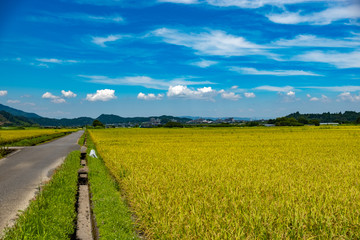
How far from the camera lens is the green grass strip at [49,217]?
4.93m

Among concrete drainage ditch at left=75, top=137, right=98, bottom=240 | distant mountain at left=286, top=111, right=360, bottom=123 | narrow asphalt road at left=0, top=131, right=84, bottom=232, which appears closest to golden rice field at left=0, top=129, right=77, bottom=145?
narrow asphalt road at left=0, top=131, right=84, bottom=232

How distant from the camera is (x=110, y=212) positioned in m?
6.55

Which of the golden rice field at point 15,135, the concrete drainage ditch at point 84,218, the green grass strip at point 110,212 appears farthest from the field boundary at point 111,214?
the golden rice field at point 15,135

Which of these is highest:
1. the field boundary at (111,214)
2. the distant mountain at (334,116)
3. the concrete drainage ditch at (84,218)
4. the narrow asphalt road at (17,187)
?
the distant mountain at (334,116)

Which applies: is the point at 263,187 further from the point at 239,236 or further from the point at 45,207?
the point at 45,207

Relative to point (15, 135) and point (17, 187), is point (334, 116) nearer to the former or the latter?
point (15, 135)

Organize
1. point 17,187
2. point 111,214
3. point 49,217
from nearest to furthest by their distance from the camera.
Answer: point 49,217
point 111,214
point 17,187

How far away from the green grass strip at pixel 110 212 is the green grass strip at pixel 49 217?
655 mm

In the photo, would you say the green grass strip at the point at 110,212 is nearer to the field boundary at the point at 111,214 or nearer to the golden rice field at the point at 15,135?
the field boundary at the point at 111,214

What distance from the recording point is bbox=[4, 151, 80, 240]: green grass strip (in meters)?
4.93

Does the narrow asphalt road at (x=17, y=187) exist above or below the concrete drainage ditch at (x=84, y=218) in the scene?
above

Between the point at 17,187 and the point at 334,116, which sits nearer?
the point at 17,187

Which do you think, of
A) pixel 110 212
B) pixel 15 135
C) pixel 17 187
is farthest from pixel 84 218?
pixel 15 135

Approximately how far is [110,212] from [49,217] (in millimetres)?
1374
